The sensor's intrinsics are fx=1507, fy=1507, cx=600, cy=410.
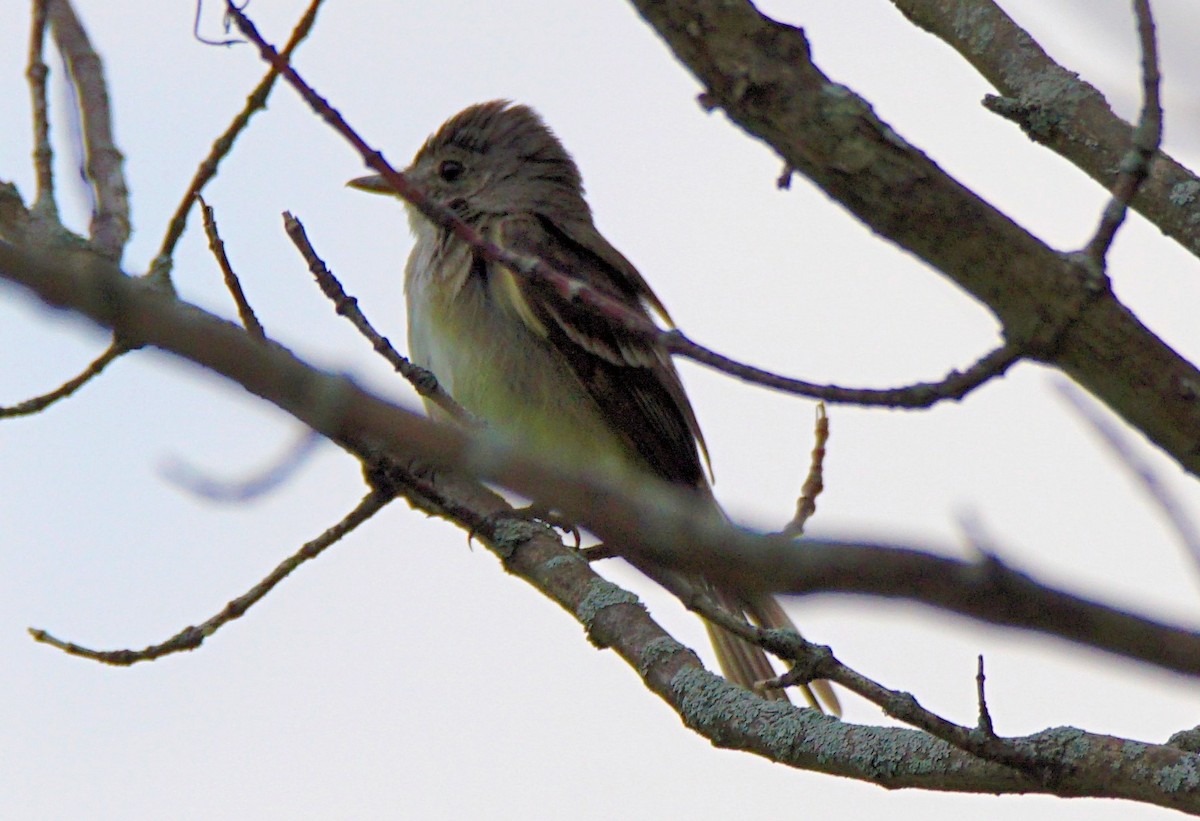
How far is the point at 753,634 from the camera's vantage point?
10.9 feet

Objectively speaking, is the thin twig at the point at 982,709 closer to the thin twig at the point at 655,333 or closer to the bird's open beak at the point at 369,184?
the thin twig at the point at 655,333

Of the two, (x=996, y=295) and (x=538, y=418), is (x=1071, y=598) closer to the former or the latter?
(x=996, y=295)

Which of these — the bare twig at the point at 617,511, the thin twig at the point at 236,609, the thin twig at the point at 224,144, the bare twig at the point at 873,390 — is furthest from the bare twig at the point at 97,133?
the bare twig at the point at 617,511

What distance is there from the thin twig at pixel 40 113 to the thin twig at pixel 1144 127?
2816 millimetres

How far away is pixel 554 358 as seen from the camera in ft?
21.0

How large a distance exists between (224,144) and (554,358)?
2330 mm

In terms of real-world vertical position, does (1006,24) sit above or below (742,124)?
above

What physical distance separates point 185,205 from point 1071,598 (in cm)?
317

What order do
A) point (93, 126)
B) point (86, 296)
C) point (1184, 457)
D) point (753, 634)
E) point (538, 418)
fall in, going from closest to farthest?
point (86, 296) → point (1184, 457) → point (753, 634) → point (93, 126) → point (538, 418)

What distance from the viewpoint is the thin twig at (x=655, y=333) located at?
255 cm

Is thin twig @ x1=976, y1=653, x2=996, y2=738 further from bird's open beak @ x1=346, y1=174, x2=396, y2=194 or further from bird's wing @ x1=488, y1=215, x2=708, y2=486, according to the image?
bird's open beak @ x1=346, y1=174, x2=396, y2=194

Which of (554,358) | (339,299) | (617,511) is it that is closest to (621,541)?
(617,511)

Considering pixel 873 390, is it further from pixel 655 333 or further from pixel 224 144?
pixel 224 144

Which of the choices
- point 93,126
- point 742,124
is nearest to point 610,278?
point 93,126
